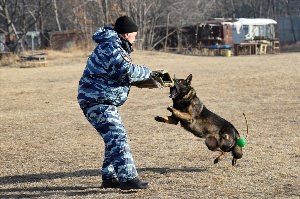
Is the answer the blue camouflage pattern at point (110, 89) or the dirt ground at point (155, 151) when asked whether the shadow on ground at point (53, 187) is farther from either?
the blue camouflage pattern at point (110, 89)

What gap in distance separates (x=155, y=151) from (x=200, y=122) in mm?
1504

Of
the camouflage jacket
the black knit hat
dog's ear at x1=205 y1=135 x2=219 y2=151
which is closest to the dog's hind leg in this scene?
dog's ear at x1=205 y1=135 x2=219 y2=151

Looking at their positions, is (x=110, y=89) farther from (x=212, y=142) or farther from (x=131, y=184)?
(x=212, y=142)

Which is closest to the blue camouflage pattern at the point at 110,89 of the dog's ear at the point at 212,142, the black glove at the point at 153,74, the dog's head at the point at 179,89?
the black glove at the point at 153,74

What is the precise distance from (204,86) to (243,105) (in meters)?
5.21

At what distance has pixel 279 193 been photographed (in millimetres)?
5609

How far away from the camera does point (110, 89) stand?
5.48 meters

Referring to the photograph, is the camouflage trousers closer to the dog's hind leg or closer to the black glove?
the black glove

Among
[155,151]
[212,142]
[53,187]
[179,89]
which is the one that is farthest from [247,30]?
[53,187]

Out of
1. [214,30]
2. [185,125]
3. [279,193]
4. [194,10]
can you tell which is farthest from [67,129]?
[194,10]

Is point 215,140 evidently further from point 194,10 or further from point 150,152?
point 194,10

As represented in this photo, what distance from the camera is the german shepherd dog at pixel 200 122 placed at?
21.7ft

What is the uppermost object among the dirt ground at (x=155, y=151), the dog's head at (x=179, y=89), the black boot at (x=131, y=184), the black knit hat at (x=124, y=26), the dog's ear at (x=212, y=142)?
the black knit hat at (x=124, y=26)

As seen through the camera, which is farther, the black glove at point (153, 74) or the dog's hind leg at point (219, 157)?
the dog's hind leg at point (219, 157)
